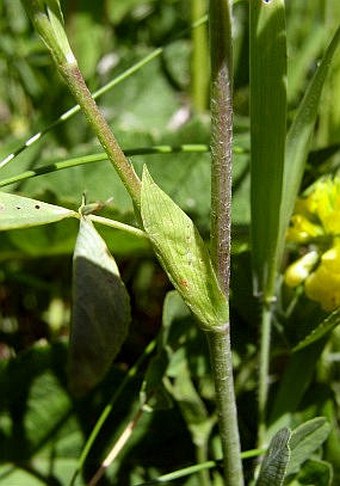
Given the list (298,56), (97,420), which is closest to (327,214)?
(97,420)

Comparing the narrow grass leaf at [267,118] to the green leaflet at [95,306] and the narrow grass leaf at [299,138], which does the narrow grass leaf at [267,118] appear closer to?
the narrow grass leaf at [299,138]

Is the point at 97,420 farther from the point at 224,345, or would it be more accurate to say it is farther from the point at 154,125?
the point at 154,125

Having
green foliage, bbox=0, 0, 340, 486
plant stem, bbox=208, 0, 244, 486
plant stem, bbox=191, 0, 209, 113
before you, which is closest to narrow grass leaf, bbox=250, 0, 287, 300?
green foliage, bbox=0, 0, 340, 486

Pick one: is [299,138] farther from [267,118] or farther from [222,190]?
[222,190]

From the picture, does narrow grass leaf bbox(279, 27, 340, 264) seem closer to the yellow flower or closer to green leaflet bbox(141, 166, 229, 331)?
the yellow flower

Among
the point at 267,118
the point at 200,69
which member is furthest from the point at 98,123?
the point at 200,69
